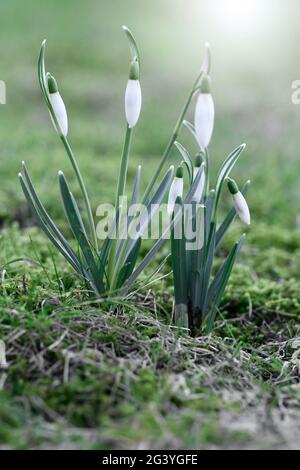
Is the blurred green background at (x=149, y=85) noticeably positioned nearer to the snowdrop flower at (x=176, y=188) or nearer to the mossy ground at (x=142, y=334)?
the mossy ground at (x=142, y=334)

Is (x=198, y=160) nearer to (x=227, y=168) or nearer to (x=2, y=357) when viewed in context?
(x=227, y=168)

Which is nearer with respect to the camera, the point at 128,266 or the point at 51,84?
the point at 51,84

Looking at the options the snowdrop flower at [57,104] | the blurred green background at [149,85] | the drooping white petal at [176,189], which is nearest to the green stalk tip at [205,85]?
the drooping white petal at [176,189]

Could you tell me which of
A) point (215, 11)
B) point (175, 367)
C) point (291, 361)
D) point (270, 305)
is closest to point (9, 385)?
point (175, 367)

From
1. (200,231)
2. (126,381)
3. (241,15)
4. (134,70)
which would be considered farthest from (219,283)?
(241,15)

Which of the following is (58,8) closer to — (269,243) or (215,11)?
(215,11)

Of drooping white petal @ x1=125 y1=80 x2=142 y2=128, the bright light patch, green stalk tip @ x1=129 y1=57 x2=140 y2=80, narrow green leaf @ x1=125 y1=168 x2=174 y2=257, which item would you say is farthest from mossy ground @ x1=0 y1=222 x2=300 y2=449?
the bright light patch
